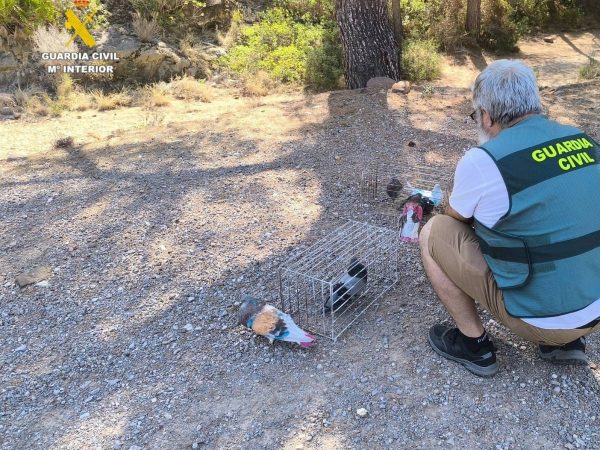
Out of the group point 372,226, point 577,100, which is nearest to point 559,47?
point 577,100

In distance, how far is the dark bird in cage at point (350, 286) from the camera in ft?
9.36

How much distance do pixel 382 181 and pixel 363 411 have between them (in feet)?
Result: 7.43

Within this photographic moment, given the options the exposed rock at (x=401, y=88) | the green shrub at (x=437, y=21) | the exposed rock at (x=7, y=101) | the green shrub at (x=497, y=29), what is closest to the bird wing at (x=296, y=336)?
the exposed rock at (x=401, y=88)

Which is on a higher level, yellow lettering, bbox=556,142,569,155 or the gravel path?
yellow lettering, bbox=556,142,569,155

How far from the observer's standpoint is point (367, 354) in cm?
259

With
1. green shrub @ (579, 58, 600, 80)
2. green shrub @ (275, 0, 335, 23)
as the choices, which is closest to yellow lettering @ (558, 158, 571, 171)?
green shrub @ (579, 58, 600, 80)

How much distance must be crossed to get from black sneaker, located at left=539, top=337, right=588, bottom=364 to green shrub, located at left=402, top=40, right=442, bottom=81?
5.45 metres

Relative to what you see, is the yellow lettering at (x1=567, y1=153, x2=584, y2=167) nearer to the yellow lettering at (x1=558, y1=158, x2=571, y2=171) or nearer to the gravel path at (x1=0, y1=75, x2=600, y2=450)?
the yellow lettering at (x1=558, y1=158, x2=571, y2=171)

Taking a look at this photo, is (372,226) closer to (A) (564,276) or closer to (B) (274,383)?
(B) (274,383)

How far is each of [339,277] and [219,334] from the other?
0.67m

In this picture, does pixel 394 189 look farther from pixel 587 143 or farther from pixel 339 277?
pixel 587 143

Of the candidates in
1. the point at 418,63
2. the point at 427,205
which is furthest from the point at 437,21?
the point at 427,205

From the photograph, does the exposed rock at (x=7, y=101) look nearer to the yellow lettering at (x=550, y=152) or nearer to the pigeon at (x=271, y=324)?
the pigeon at (x=271, y=324)

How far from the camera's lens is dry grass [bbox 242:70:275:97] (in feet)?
25.2
